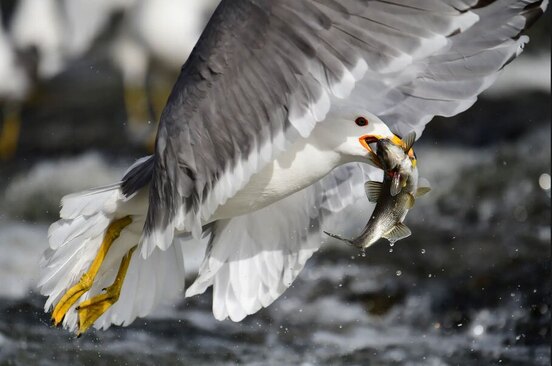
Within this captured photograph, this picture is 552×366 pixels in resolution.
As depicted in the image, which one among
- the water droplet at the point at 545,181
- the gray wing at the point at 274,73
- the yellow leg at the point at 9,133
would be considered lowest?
the water droplet at the point at 545,181

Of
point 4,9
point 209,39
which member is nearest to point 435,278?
point 209,39

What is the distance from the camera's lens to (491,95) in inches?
213

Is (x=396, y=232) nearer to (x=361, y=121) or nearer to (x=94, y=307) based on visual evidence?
(x=361, y=121)

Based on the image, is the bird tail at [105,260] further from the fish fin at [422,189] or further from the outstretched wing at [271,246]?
the fish fin at [422,189]

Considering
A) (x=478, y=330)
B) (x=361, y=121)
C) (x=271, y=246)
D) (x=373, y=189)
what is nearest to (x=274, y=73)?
(x=361, y=121)

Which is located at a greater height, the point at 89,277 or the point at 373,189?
the point at 373,189

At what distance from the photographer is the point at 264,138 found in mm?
2492

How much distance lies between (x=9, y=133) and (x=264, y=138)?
3069mm

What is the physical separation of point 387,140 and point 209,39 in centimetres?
43

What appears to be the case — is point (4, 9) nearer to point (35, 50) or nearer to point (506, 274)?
point (35, 50)

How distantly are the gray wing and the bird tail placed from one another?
7.2 inches

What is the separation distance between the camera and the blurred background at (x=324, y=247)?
3836 millimetres

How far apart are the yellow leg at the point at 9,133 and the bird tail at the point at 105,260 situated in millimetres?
2338

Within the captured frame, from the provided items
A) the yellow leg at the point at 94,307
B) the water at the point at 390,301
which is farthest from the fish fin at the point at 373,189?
the water at the point at 390,301
